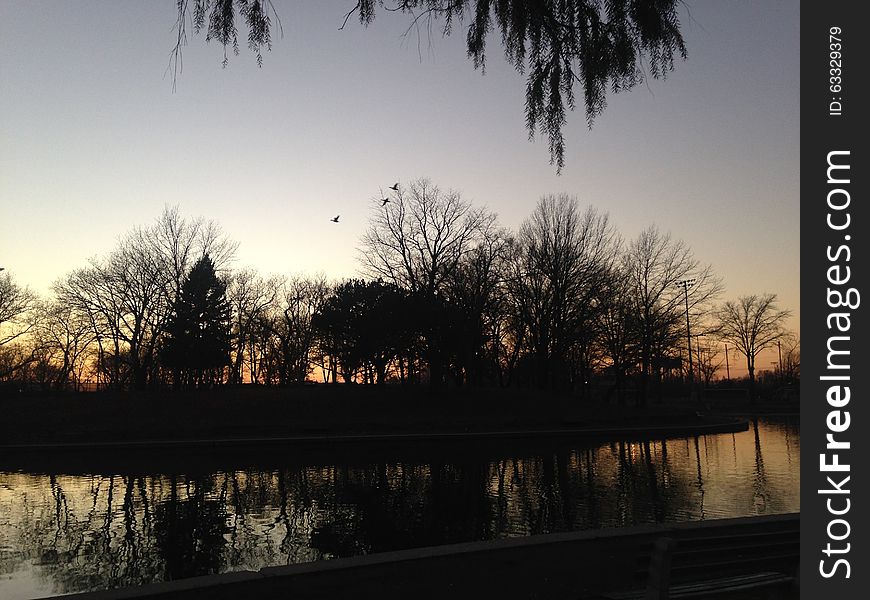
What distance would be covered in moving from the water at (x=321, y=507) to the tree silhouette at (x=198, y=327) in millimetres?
32532

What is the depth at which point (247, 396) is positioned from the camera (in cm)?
4269

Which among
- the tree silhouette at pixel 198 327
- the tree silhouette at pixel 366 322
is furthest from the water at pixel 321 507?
the tree silhouette at pixel 198 327

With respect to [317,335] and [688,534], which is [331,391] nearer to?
[317,335]

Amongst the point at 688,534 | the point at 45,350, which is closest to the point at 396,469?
the point at 688,534

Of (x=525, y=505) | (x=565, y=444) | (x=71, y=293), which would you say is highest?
(x=71, y=293)

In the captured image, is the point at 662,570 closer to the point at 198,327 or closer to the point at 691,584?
the point at 691,584

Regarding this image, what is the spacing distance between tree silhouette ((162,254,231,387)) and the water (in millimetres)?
32532

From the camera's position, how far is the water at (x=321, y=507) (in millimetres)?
9969

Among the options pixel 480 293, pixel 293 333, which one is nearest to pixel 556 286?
pixel 480 293

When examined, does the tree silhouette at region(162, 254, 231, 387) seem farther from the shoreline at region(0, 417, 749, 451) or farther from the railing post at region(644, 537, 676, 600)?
the railing post at region(644, 537, 676, 600)

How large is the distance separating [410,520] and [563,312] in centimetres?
3848

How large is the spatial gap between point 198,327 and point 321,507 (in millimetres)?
43073

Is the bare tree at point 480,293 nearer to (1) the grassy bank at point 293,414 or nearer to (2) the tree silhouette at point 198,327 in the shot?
(1) the grassy bank at point 293,414

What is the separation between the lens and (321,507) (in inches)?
552
